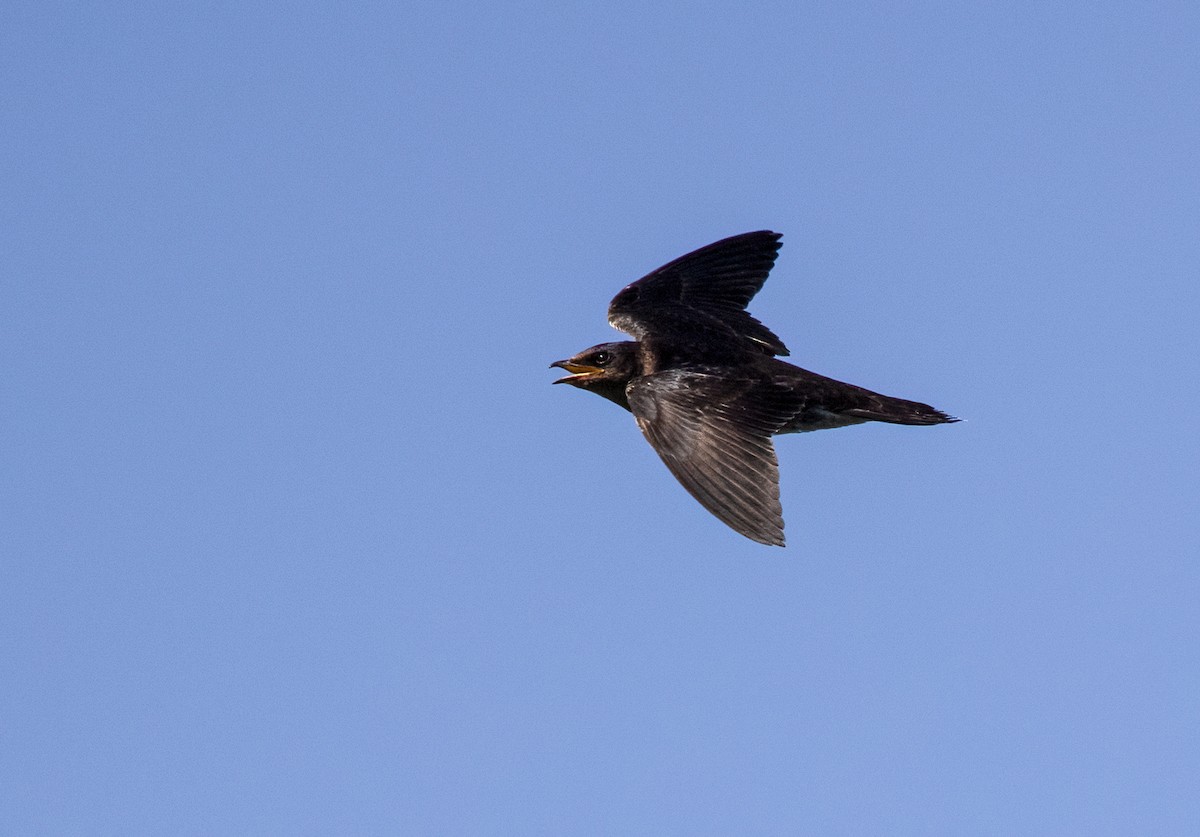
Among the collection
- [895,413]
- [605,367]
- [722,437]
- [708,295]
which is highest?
[708,295]

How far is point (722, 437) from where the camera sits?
1275cm

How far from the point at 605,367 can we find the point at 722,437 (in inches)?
77.5

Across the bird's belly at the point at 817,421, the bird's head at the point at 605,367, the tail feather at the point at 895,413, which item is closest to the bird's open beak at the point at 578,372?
the bird's head at the point at 605,367

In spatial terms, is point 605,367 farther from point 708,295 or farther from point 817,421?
point 708,295

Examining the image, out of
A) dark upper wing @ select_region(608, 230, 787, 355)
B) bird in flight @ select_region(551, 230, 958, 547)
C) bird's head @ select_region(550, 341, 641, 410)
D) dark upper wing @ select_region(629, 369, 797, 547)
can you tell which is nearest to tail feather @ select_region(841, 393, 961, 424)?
bird in flight @ select_region(551, 230, 958, 547)

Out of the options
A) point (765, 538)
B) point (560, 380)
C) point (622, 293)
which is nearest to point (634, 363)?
point (560, 380)

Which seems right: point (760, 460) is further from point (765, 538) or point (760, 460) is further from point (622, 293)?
point (622, 293)

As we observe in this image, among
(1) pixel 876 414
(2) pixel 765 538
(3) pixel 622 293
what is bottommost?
(2) pixel 765 538

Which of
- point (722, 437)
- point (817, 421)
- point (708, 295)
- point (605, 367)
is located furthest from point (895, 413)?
point (708, 295)

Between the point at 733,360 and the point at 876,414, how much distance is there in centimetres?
119

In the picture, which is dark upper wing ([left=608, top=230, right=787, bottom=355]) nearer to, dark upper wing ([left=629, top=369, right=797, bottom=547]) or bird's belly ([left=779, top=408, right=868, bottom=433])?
bird's belly ([left=779, top=408, right=868, bottom=433])

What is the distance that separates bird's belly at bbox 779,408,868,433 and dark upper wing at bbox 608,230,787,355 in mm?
1024

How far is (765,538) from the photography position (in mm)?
11680

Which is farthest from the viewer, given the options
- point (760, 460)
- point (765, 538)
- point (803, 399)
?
point (803, 399)
